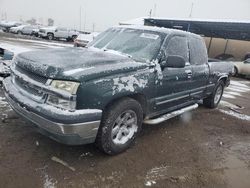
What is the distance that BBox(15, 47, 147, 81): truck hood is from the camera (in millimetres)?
3754

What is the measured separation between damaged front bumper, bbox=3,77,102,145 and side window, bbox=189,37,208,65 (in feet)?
9.67

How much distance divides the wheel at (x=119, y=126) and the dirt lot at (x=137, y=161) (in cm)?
18

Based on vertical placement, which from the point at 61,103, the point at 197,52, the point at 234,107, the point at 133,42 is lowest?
the point at 234,107

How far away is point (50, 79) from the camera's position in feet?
12.3

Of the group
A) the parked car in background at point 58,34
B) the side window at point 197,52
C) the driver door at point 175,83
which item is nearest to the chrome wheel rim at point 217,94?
the side window at point 197,52

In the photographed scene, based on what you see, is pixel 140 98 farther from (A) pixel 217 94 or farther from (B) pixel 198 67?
(A) pixel 217 94

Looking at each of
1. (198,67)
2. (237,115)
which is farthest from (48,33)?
(198,67)

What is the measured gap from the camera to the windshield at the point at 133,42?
5.05 metres

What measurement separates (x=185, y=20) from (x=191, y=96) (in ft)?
63.2

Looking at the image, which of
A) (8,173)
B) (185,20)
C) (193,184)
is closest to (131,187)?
(193,184)

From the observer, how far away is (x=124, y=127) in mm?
4555

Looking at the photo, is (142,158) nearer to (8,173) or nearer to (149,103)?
(149,103)

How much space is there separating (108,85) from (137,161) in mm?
1231

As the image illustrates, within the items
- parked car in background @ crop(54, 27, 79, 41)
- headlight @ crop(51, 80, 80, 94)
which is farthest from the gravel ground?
parked car in background @ crop(54, 27, 79, 41)
